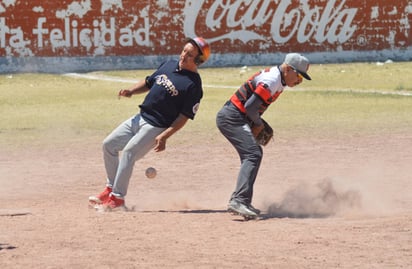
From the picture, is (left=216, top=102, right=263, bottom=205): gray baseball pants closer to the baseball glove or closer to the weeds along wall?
the baseball glove

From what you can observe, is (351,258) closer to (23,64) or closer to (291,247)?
(291,247)

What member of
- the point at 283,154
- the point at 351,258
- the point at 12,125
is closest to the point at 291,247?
the point at 351,258

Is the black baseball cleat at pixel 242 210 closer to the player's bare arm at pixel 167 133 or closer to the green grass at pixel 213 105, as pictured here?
the player's bare arm at pixel 167 133

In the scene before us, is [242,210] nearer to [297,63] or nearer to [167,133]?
[167,133]

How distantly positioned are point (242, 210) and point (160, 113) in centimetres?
139

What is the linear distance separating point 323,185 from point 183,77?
2681 millimetres

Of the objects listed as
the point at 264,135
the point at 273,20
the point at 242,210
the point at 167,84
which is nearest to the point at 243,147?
the point at 264,135

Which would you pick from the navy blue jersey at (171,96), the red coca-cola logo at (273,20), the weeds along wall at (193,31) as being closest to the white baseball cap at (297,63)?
the navy blue jersey at (171,96)

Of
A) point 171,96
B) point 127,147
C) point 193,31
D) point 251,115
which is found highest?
point 171,96

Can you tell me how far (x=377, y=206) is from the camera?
38.8 ft

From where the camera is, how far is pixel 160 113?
36.4 ft

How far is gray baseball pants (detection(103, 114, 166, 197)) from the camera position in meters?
11.1

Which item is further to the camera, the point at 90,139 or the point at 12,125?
the point at 12,125

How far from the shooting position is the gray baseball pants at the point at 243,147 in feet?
35.6
